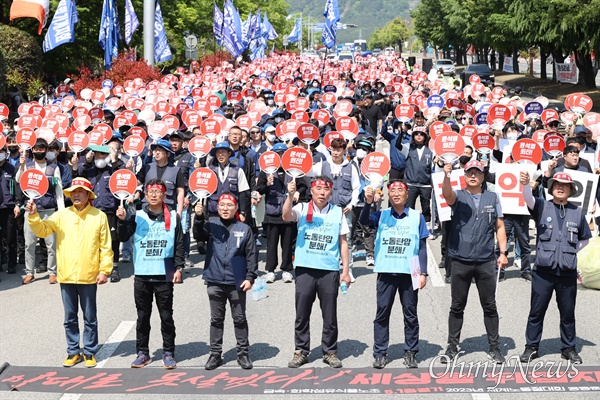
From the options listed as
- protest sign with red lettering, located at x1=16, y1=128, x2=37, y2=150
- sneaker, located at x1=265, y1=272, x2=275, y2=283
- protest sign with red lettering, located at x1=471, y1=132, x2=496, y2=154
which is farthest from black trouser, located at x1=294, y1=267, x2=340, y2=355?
protest sign with red lettering, located at x1=16, y1=128, x2=37, y2=150

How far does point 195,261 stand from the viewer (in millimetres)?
13070

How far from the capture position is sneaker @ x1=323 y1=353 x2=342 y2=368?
8.13m

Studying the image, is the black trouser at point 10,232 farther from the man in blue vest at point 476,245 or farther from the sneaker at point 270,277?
the man in blue vest at point 476,245

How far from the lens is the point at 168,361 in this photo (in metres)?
8.18

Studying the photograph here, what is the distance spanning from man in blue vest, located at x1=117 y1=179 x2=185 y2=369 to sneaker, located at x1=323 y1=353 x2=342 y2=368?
1371 millimetres

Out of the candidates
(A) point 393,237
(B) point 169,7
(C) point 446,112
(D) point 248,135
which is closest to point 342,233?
(A) point 393,237

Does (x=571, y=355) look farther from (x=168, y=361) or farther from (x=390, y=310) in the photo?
(x=168, y=361)

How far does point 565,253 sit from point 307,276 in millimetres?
2335

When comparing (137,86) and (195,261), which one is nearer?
(195,261)

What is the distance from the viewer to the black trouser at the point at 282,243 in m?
11.6

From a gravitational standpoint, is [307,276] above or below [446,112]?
below

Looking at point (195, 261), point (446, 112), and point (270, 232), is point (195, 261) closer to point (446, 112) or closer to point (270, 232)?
point (270, 232)

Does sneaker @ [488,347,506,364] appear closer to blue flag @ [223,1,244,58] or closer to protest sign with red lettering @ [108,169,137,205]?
protest sign with red lettering @ [108,169,137,205]

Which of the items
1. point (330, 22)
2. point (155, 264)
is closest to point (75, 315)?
point (155, 264)
